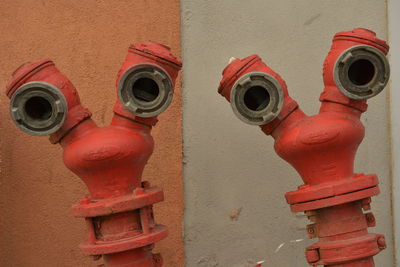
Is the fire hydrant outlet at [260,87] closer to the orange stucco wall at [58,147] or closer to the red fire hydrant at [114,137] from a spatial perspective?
the red fire hydrant at [114,137]

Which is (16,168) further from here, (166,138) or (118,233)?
(118,233)

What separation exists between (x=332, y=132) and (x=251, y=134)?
733 millimetres

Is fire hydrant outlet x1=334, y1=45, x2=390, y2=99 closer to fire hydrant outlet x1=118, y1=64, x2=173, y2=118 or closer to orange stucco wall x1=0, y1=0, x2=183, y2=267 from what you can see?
fire hydrant outlet x1=118, y1=64, x2=173, y2=118

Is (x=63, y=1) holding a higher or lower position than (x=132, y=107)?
higher

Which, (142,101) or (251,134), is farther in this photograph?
(251,134)

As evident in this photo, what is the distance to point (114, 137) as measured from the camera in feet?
4.86

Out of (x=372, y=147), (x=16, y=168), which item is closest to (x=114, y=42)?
(x=16, y=168)

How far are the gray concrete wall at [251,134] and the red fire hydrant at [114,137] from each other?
632 mm

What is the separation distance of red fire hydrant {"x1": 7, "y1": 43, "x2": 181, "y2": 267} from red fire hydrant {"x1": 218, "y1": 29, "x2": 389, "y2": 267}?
0.77 ft

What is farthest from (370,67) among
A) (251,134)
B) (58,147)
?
(58,147)

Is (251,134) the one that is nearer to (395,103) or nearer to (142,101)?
(395,103)

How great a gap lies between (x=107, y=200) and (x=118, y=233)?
0.09 meters

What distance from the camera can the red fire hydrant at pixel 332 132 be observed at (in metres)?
1.45

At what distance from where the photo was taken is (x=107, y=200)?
4.86 ft
